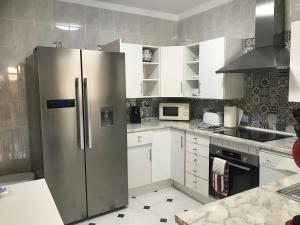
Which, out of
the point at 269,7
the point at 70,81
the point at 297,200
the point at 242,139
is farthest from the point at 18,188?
the point at 269,7

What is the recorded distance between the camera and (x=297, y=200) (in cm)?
109

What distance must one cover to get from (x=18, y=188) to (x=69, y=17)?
2.41m

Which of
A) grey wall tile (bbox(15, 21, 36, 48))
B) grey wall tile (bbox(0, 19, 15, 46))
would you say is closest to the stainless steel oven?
grey wall tile (bbox(15, 21, 36, 48))

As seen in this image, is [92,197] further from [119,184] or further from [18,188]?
[18,188]

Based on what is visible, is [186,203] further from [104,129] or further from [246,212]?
[246,212]

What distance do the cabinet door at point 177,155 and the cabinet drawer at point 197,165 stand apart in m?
0.11

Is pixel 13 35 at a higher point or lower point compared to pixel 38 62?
higher

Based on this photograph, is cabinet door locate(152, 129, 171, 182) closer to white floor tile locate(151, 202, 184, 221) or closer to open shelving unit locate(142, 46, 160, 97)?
white floor tile locate(151, 202, 184, 221)

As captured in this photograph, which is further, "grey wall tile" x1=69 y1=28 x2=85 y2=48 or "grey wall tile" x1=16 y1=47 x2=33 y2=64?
"grey wall tile" x1=69 y1=28 x2=85 y2=48

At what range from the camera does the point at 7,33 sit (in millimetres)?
2762

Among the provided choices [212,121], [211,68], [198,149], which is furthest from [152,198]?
[211,68]

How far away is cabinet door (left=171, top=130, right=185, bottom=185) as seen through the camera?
3160 mm

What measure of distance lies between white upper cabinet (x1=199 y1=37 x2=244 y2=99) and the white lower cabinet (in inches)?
43.5

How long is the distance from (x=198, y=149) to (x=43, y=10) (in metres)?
2.54
